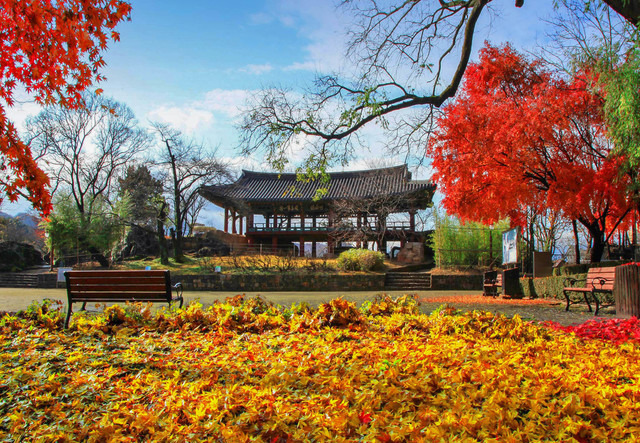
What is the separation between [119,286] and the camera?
5633 millimetres

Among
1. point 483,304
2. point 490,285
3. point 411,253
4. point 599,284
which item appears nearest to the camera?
point 599,284

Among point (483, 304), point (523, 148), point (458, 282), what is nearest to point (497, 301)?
point (483, 304)

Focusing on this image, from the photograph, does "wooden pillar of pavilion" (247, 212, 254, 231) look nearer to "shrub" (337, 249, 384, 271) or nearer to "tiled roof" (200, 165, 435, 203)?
"tiled roof" (200, 165, 435, 203)

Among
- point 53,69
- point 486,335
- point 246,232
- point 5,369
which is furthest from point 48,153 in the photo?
point 486,335

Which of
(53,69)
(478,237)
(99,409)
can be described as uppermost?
(53,69)

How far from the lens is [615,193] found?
10.6 meters

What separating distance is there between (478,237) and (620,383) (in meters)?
19.7

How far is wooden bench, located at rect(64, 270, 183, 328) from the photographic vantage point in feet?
18.2

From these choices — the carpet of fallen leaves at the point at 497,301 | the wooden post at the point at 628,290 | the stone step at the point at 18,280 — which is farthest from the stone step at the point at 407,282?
the stone step at the point at 18,280

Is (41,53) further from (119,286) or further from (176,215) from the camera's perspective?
(176,215)

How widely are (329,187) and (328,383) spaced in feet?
91.0

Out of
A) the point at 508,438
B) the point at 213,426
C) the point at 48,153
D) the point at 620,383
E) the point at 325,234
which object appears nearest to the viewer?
the point at 508,438

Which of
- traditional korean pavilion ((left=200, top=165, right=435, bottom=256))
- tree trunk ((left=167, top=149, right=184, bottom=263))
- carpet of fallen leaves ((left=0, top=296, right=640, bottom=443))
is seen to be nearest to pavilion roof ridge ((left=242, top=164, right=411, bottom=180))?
traditional korean pavilion ((left=200, top=165, right=435, bottom=256))

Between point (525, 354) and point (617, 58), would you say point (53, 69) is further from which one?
point (617, 58)
